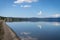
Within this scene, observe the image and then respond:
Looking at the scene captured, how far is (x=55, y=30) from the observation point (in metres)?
5.88

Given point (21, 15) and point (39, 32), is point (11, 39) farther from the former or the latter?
point (39, 32)

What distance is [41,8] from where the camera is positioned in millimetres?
4090

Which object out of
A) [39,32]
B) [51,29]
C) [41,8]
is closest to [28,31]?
[39,32]

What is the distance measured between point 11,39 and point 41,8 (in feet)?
3.82

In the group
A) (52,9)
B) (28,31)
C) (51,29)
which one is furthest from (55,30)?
Result: (52,9)

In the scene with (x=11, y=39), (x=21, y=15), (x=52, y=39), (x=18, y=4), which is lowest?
(x=52, y=39)

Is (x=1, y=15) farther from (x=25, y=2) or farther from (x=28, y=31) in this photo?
(x=28, y=31)

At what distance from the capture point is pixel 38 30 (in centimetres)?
611

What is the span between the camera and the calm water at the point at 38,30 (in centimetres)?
550

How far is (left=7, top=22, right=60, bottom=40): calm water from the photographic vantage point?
550 cm

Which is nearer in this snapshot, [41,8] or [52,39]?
[41,8]

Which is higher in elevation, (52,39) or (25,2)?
(25,2)

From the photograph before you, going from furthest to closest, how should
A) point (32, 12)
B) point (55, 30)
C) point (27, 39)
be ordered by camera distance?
point (55, 30)
point (27, 39)
point (32, 12)

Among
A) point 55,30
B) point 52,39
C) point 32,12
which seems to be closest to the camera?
point 32,12
